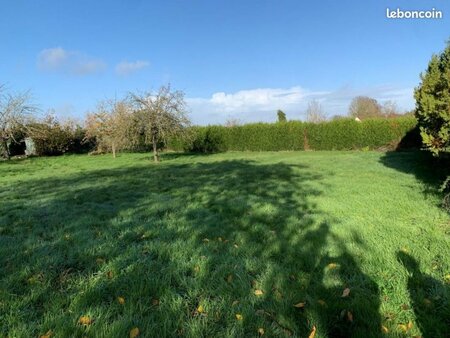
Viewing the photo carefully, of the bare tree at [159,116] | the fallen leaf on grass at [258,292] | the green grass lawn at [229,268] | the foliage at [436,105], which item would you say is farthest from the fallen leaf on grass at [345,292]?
the bare tree at [159,116]

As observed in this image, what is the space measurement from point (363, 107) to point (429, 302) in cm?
→ 4959

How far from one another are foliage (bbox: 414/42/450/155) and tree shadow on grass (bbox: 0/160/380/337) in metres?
3.16

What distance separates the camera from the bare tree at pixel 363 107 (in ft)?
154

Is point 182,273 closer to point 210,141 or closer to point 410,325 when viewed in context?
point 410,325

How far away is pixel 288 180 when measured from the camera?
984 cm

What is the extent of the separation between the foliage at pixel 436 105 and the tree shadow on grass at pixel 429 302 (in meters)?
4.55

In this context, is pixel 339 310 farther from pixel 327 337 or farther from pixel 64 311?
pixel 64 311

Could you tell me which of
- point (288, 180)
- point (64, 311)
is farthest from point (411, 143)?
point (64, 311)

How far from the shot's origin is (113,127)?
2325cm

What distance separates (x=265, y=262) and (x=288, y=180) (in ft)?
20.8

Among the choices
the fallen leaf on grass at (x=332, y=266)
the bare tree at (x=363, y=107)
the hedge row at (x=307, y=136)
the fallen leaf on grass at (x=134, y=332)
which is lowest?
the fallen leaf on grass at (x=332, y=266)

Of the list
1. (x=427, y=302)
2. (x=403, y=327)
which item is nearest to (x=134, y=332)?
(x=403, y=327)

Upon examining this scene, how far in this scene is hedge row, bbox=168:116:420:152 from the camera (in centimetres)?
2312

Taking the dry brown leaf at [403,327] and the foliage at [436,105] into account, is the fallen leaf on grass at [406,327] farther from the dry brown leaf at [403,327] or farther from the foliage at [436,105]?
the foliage at [436,105]
